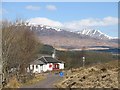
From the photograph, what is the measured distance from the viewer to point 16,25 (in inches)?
1474

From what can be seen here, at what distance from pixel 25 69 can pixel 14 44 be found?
828cm

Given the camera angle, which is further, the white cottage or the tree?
the white cottage

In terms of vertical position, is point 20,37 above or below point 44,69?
above

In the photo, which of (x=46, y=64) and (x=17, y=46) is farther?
(x=46, y=64)

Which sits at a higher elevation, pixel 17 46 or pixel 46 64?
pixel 17 46

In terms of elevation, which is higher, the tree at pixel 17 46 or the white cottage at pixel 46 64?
the tree at pixel 17 46

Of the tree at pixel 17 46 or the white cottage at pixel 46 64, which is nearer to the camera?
the tree at pixel 17 46

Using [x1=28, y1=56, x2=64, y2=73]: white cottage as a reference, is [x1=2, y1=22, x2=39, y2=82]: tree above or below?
above

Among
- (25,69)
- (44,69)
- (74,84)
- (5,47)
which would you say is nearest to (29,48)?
(25,69)

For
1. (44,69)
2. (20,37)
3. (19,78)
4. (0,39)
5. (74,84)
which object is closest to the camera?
(74,84)

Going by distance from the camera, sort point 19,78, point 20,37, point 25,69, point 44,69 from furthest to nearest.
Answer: point 44,69 → point 25,69 → point 20,37 → point 19,78

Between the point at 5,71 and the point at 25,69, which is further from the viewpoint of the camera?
the point at 25,69

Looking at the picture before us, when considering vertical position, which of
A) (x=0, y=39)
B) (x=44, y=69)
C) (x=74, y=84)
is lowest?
(x=44, y=69)

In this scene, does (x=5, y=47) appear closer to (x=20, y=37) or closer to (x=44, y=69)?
(x=20, y=37)
